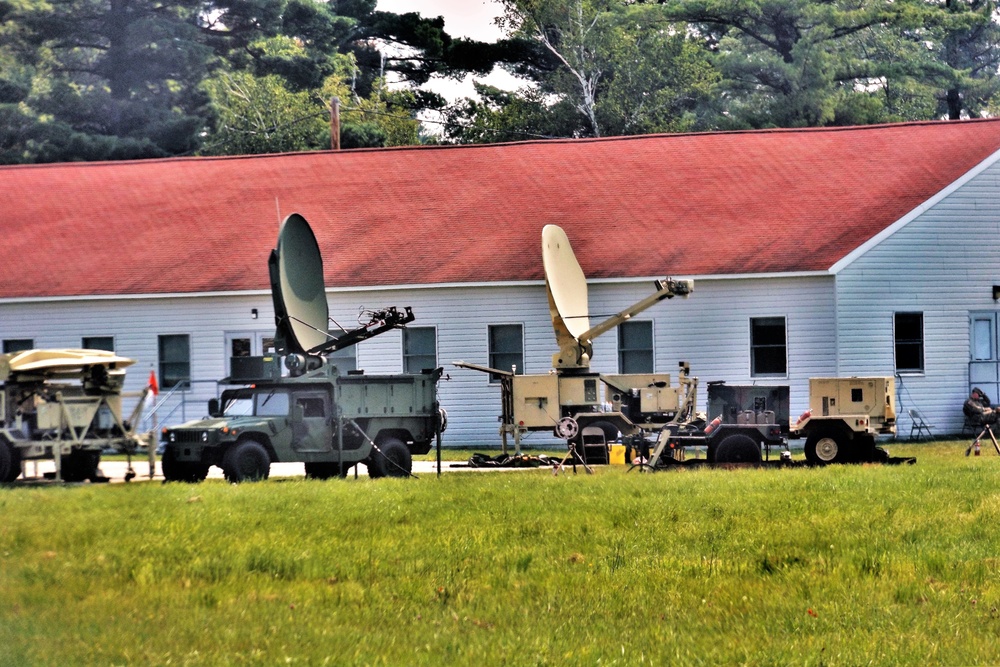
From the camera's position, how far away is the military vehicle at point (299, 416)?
73.9 feet

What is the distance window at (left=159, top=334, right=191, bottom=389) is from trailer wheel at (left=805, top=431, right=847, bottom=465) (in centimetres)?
1504

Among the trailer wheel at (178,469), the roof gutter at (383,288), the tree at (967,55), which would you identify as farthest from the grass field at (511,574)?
the tree at (967,55)

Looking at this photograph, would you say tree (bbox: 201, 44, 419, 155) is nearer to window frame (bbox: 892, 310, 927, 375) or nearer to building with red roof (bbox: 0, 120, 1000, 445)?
building with red roof (bbox: 0, 120, 1000, 445)

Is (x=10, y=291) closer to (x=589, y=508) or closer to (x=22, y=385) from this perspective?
(x=22, y=385)

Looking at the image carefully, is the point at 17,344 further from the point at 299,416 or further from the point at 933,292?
the point at 933,292

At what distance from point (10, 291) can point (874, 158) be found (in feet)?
65.8

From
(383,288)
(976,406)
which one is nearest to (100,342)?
(383,288)

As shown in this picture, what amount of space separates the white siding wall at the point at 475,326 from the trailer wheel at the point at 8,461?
33.4 feet

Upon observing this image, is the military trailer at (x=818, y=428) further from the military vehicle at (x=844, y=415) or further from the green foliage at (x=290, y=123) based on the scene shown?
the green foliage at (x=290, y=123)

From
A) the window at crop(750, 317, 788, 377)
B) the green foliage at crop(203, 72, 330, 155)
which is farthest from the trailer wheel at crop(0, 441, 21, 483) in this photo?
the green foliage at crop(203, 72, 330, 155)

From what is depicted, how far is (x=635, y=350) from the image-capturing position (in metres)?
32.3

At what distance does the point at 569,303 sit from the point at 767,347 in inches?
246

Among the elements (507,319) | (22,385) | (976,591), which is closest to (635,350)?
(507,319)

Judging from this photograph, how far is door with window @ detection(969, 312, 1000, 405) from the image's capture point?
31.9 meters
